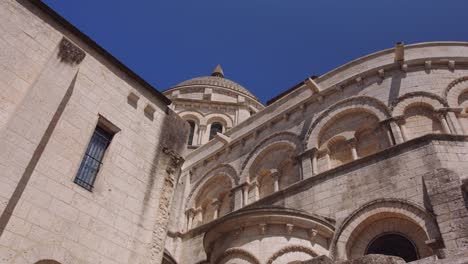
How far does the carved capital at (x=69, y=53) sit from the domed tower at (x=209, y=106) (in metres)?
15.9

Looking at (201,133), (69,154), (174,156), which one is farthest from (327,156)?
(201,133)

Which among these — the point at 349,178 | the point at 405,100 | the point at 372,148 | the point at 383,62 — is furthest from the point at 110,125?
the point at 383,62

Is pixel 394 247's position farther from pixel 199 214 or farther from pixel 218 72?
pixel 218 72

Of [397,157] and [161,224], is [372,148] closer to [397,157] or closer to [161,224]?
[397,157]

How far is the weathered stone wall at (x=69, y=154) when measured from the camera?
6.23 m

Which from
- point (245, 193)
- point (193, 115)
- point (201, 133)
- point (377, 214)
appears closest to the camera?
point (377, 214)

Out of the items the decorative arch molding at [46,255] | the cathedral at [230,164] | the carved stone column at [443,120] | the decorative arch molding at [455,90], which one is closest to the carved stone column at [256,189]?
the cathedral at [230,164]

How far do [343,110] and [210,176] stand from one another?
704 centimetres

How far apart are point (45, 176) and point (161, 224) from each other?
2640mm

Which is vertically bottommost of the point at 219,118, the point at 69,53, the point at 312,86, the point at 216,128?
the point at 69,53

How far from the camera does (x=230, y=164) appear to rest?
17.7m

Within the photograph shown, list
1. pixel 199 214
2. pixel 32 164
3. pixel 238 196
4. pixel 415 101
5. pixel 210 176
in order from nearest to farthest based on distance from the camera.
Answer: pixel 32 164 < pixel 415 101 < pixel 238 196 < pixel 199 214 < pixel 210 176

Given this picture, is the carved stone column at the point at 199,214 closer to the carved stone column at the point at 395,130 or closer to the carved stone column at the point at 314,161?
the carved stone column at the point at 314,161

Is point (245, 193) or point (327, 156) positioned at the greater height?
point (327, 156)
